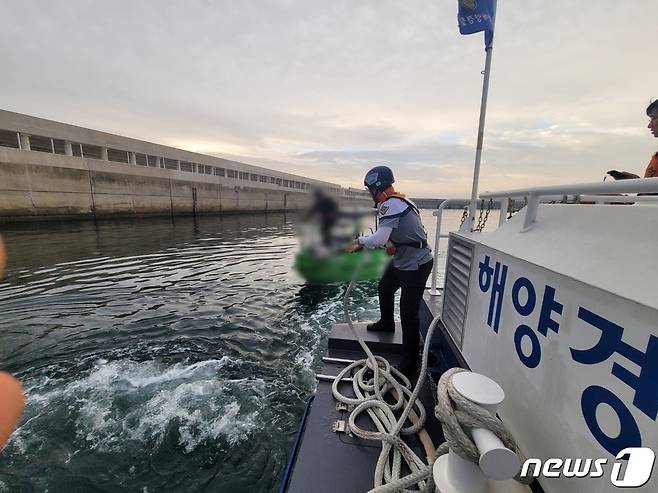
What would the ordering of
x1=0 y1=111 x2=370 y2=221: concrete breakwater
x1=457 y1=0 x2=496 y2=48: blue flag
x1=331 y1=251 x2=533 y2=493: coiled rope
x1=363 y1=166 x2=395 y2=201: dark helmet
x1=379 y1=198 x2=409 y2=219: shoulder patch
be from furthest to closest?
1. x1=0 y1=111 x2=370 y2=221: concrete breakwater
2. x1=457 y1=0 x2=496 y2=48: blue flag
3. x1=363 y1=166 x2=395 y2=201: dark helmet
4. x1=379 y1=198 x2=409 y2=219: shoulder patch
5. x1=331 y1=251 x2=533 y2=493: coiled rope

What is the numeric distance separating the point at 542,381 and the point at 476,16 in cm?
406

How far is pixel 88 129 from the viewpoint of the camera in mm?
24219

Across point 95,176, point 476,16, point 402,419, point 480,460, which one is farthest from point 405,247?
point 95,176

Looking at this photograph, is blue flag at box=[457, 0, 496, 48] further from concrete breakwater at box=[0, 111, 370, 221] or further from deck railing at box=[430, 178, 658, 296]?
concrete breakwater at box=[0, 111, 370, 221]

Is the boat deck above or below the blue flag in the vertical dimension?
below

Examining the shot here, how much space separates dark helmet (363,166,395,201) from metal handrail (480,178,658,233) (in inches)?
35.1

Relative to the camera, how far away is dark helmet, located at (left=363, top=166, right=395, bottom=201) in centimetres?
303

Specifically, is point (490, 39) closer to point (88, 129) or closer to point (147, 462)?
point (147, 462)

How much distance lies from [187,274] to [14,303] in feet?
12.4

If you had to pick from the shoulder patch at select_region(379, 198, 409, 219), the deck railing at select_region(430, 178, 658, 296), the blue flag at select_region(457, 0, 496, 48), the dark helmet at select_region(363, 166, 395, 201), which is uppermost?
the blue flag at select_region(457, 0, 496, 48)

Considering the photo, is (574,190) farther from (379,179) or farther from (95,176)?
(95,176)

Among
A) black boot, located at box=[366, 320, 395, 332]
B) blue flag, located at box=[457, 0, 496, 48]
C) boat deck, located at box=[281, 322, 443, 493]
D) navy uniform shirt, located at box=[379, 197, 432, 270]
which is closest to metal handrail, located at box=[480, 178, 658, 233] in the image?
navy uniform shirt, located at box=[379, 197, 432, 270]

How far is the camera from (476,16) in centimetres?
364


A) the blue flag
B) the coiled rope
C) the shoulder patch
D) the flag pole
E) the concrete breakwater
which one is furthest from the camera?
the concrete breakwater
